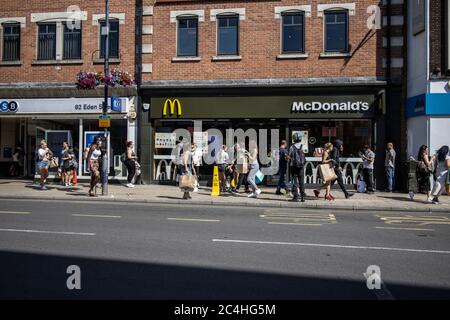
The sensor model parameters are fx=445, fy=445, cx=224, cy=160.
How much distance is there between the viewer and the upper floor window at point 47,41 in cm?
1897

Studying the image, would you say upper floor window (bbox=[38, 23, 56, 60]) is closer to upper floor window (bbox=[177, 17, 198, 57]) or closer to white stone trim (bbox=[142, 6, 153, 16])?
white stone trim (bbox=[142, 6, 153, 16])

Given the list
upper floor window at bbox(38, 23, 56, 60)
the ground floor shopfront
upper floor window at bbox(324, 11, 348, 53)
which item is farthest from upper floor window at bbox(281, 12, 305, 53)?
upper floor window at bbox(38, 23, 56, 60)

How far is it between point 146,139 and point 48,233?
33.5 ft

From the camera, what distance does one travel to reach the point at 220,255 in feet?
21.5

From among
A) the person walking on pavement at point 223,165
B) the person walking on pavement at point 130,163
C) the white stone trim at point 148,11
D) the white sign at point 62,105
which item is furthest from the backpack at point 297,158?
the white stone trim at point 148,11

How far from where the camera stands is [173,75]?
58.7ft

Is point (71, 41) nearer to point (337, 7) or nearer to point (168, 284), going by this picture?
point (337, 7)

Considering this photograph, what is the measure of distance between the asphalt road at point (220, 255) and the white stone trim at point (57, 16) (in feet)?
34.4

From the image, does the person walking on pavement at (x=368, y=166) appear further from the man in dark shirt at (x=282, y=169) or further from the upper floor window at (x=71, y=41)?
the upper floor window at (x=71, y=41)

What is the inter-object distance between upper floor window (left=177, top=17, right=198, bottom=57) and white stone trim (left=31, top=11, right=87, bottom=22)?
4163 mm

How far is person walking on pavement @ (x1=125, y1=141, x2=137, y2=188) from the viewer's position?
17.0 meters

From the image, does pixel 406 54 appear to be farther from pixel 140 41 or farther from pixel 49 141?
pixel 49 141

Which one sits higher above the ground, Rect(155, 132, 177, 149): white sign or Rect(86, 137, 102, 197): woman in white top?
Rect(155, 132, 177, 149): white sign

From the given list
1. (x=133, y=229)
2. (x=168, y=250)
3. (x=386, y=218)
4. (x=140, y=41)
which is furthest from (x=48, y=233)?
(x=140, y=41)
